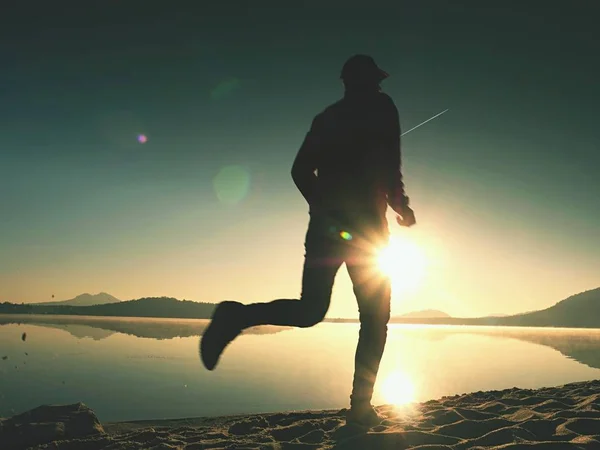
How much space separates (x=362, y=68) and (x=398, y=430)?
313 cm

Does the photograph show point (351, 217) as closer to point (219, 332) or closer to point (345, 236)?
point (345, 236)

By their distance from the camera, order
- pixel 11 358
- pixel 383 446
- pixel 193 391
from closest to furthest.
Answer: pixel 383 446, pixel 193 391, pixel 11 358

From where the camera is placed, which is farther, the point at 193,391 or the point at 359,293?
the point at 193,391

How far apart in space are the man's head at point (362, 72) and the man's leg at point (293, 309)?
4.85ft

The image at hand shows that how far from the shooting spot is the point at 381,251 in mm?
3773

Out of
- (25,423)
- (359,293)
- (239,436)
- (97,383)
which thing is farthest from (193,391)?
(359,293)

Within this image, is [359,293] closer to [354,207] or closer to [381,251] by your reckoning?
[381,251]

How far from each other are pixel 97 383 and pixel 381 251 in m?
11.5

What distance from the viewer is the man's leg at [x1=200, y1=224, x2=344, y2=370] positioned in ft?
11.6

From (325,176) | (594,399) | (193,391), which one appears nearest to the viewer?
(325,176)

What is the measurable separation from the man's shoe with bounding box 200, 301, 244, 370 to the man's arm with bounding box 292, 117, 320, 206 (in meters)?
1.11

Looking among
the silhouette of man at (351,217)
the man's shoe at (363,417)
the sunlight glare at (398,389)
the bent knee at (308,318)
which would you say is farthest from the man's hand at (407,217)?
the sunlight glare at (398,389)

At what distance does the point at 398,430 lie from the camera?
3.53 metres

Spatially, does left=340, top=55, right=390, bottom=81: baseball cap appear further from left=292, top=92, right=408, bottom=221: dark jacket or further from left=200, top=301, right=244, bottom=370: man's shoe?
left=200, top=301, right=244, bottom=370: man's shoe
